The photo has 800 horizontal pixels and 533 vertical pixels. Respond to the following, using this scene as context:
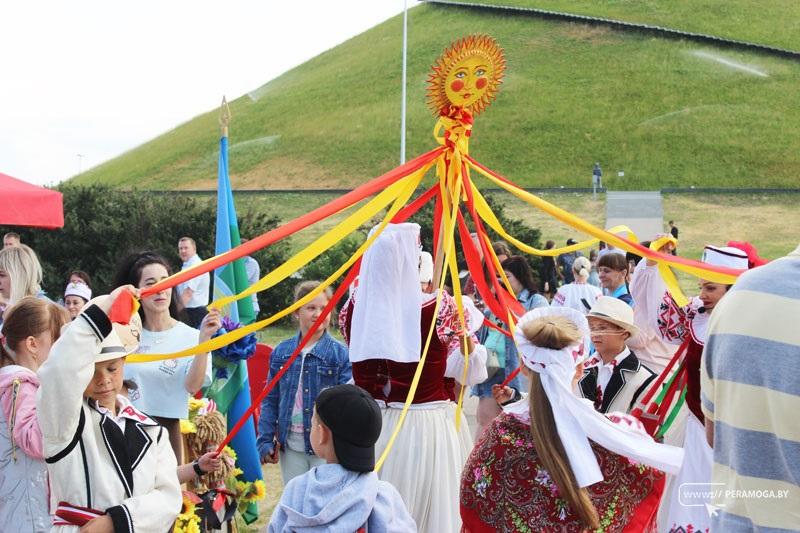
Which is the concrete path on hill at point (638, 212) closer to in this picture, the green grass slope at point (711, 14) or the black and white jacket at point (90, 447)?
the black and white jacket at point (90, 447)

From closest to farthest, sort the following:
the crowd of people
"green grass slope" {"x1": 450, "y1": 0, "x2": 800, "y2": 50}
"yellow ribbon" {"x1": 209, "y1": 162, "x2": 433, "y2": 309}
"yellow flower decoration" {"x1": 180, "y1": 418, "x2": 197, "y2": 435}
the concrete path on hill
Result: the crowd of people
"yellow ribbon" {"x1": 209, "y1": 162, "x2": 433, "y2": 309}
"yellow flower decoration" {"x1": 180, "y1": 418, "x2": 197, "y2": 435}
the concrete path on hill
"green grass slope" {"x1": 450, "y1": 0, "x2": 800, "y2": 50}

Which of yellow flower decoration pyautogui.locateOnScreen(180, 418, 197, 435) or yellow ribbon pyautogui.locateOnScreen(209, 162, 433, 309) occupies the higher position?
yellow ribbon pyautogui.locateOnScreen(209, 162, 433, 309)

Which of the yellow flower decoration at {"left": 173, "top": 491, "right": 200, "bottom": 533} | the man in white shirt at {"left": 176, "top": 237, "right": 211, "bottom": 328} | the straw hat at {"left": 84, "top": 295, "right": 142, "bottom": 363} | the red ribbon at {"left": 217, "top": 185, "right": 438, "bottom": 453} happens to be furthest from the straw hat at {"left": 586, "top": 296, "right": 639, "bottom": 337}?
the man in white shirt at {"left": 176, "top": 237, "right": 211, "bottom": 328}

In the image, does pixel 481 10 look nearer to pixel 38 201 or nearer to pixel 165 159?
pixel 165 159

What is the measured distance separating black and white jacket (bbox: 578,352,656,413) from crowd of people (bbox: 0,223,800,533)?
10mm

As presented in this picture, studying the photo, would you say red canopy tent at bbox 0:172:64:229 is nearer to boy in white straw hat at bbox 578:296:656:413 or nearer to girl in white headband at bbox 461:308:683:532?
boy in white straw hat at bbox 578:296:656:413

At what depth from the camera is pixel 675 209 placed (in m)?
36.8

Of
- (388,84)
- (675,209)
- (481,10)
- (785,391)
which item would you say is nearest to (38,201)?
(785,391)

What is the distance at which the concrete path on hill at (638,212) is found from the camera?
1325 inches

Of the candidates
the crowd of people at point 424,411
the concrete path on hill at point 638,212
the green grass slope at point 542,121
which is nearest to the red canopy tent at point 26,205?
the crowd of people at point 424,411

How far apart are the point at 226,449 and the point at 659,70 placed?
194 feet

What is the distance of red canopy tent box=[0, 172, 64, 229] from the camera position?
7969 millimetres

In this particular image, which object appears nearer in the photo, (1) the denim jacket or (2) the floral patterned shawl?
(2) the floral patterned shawl

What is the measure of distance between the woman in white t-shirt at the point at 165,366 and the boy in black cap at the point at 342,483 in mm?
1881
